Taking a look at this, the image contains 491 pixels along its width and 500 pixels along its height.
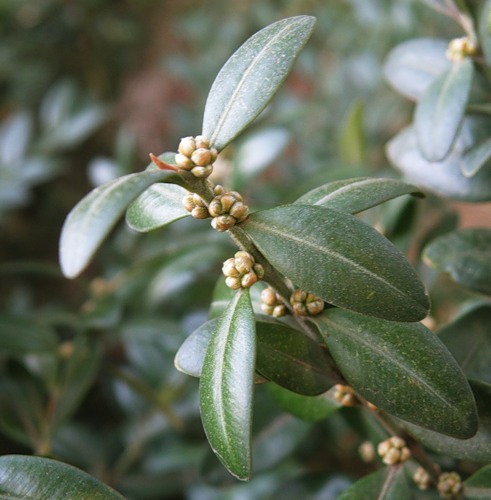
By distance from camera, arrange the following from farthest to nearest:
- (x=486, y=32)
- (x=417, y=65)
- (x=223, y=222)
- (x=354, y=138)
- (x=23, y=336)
A: (x=354, y=138) → (x=23, y=336) → (x=417, y=65) → (x=486, y=32) → (x=223, y=222)

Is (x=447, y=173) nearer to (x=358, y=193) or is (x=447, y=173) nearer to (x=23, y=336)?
(x=358, y=193)

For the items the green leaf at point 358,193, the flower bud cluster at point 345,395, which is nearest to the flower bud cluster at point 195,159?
the green leaf at point 358,193

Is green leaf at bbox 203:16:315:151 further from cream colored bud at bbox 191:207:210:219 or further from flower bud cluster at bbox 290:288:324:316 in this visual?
flower bud cluster at bbox 290:288:324:316

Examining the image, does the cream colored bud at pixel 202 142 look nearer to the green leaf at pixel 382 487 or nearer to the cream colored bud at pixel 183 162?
the cream colored bud at pixel 183 162

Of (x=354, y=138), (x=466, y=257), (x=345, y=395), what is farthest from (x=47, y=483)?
(x=354, y=138)

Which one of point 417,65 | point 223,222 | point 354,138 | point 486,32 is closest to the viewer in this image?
point 223,222

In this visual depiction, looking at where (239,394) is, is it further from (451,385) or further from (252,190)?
(252,190)
